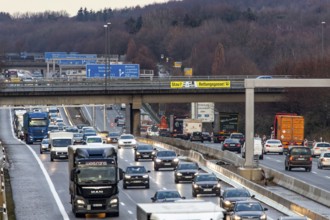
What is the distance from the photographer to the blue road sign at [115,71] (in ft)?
421

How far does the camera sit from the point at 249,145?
223ft

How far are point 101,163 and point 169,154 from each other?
28295 mm

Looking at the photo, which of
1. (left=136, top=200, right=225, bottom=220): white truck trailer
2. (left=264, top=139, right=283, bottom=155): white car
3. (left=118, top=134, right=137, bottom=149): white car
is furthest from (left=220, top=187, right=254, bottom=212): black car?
(left=118, top=134, right=137, bottom=149): white car

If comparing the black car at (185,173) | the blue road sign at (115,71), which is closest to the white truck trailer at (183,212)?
the black car at (185,173)

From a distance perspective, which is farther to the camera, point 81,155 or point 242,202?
point 81,155

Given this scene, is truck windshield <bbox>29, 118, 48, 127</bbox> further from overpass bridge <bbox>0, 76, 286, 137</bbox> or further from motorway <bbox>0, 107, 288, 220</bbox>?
motorway <bbox>0, 107, 288, 220</bbox>

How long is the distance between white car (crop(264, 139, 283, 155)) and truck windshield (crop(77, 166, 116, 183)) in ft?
157

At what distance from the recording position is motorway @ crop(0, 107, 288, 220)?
168 ft

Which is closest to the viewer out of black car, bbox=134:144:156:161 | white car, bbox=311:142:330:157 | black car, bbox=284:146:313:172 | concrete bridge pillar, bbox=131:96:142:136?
black car, bbox=284:146:313:172

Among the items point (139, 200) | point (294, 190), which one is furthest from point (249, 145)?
point (139, 200)

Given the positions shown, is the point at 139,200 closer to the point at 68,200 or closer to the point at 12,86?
the point at 68,200

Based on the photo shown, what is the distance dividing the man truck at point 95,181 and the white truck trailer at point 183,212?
51.0ft

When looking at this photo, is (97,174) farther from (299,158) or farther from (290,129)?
(290,129)

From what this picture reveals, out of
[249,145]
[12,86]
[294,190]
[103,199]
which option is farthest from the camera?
[12,86]
